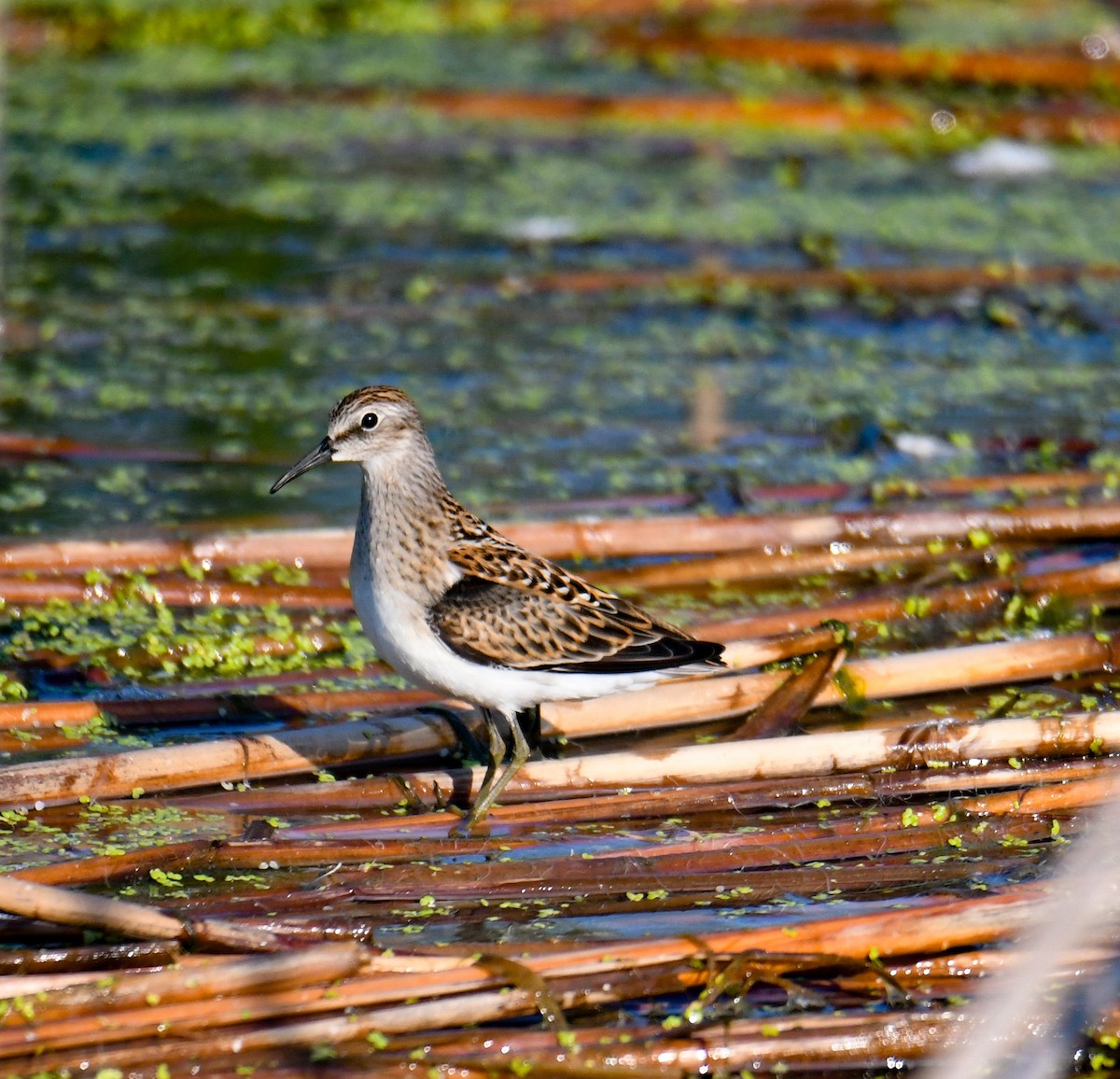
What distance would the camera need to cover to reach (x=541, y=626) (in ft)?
18.6

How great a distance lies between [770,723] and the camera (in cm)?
608

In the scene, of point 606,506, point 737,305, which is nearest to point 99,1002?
point 606,506

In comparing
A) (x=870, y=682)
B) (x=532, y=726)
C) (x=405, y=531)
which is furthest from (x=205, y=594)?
(x=870, y=682)

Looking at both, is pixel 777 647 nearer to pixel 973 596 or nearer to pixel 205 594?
pixel 973 596

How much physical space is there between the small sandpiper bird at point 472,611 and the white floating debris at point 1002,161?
9374 mm

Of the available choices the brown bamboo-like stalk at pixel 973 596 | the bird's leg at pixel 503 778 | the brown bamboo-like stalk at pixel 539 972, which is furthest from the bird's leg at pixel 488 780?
the brown bamboo-like stalk at pixel 973 596

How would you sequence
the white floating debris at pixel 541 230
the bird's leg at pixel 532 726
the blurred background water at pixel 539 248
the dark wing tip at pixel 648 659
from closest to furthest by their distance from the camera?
the dark wing tip at pixel 648 659
the bird's leg at pixel 532 726
the blurred background water at pixel 539 248
the white floating debris at pixel 541 230

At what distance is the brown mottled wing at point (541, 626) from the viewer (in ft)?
18.3

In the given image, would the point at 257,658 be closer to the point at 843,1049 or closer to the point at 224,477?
the point at 224,477

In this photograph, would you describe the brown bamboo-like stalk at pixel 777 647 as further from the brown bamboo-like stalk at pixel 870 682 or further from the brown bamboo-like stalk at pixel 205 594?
the brown bamboo-like stalk at pixel 205 594

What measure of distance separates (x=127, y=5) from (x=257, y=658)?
38.0 feet

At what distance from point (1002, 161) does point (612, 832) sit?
10268mm

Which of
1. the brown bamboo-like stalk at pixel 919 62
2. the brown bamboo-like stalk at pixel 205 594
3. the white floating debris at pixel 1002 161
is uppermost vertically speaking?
the brown bamboo-like stalk at pixel 919 62

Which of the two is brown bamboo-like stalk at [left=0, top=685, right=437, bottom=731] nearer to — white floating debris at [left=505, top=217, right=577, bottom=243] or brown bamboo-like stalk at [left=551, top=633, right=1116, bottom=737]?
brown bamboo-like stalk at [left=551, top=633, right=1116, bottom=737]
